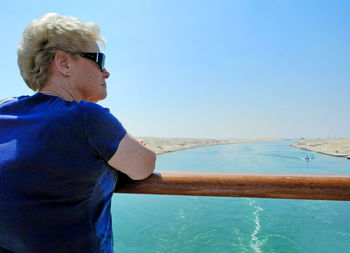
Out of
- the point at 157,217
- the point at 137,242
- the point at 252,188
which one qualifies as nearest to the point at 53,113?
the point at 252,188

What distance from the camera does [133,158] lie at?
0.72 metres

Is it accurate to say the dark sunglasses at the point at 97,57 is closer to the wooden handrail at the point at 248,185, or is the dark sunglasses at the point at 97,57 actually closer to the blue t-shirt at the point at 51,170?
the blue t-shirt at the point at 51,170

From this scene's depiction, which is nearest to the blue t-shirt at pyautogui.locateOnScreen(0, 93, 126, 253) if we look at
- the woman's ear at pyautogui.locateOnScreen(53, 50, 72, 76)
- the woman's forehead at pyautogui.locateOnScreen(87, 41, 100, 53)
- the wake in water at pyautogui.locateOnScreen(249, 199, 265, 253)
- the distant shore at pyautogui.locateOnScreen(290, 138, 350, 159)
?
the woman's ear at pyautogui.locateOnScreen(53, 50, 72, 76)

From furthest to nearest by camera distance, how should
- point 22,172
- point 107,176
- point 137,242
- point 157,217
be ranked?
point 157,217
point 137,242
point 107,176
point 22,172

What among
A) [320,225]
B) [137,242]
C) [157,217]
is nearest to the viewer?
[137,242]

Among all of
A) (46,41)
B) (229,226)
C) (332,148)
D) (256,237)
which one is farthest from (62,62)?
(332,148)

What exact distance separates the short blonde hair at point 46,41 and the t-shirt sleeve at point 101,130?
0.94ft

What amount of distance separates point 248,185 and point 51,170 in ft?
2.26

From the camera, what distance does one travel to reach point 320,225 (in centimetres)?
1231

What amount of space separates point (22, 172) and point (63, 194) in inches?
4.6

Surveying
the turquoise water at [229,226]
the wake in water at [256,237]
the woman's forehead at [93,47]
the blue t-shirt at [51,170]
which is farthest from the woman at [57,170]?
the wake in water at [256,237]

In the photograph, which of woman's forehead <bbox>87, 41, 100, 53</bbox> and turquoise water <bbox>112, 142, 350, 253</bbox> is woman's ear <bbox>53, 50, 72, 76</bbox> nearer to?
woman's forehead <bbox>87, 41, 100, 53</bbox>

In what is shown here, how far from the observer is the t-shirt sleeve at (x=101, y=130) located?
0.61 metres

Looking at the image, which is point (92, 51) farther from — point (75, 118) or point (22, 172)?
point (22, 172)
